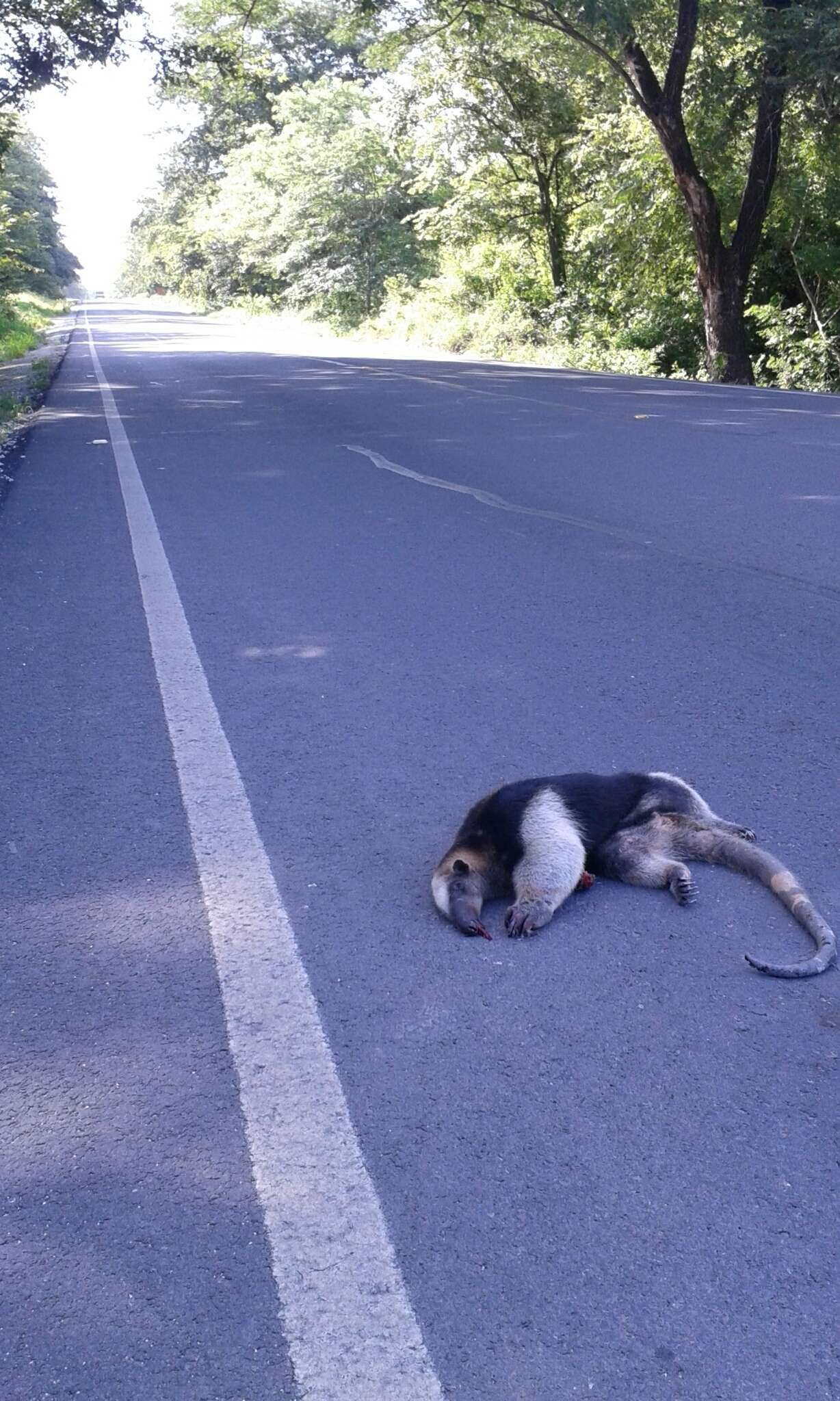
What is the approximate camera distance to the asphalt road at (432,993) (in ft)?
7.25

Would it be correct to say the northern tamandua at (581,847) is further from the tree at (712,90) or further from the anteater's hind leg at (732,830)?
the tree at (712,90)

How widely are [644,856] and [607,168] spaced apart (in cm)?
2616

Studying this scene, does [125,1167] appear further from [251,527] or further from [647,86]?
[647,86]

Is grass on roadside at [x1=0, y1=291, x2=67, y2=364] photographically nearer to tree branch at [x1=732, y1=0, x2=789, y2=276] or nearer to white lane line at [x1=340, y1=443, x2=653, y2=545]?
tree branch at [x1=732, y1=0, x2=789, y2=276]

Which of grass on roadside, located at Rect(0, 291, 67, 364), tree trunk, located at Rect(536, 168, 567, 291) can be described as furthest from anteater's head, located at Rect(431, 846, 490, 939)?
tree trunk, located at Rect(536, 168, 567, 291)

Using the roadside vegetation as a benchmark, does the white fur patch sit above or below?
below

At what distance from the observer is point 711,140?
2259 cm

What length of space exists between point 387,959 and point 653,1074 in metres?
0.81

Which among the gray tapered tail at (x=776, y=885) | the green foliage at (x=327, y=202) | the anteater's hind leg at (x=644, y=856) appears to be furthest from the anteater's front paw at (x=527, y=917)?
the green foliage at (x=327, y=202)

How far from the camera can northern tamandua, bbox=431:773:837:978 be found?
361 centimetres

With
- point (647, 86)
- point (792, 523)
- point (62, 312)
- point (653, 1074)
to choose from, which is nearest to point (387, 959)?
point (653, 1074)

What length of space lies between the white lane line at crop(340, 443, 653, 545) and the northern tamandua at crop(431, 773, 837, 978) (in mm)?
4503

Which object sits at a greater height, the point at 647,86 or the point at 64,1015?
the point at 647,86

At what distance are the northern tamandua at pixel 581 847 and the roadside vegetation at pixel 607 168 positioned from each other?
17.6 meters
